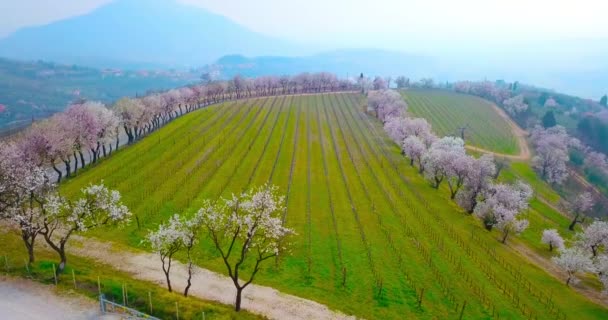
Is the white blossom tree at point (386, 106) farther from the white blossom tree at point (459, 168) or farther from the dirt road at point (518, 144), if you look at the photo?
the white blossom tree at point (459, 168)

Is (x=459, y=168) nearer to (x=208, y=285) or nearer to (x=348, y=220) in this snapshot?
(x=348, y=220)

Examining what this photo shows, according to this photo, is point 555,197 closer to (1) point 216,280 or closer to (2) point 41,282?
(1) point 216,280

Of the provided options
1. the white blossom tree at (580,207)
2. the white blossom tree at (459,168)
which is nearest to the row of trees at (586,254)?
the white blossom tree at (459,168)

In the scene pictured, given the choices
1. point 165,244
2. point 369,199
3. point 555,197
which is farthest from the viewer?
point 555,197

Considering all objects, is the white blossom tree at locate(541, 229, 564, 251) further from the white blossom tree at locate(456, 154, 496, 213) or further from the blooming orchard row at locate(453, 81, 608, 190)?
the blooming orchard row at locate(453, 81, 608, 190)

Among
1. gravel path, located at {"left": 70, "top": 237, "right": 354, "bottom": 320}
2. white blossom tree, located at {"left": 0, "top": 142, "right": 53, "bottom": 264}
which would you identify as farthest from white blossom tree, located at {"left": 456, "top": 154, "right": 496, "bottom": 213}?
white blossom tree, located at {"left": 0, "top": 142, "right": 53, "bottom": 264}

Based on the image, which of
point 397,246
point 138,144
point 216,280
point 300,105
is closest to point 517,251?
point 397,246
